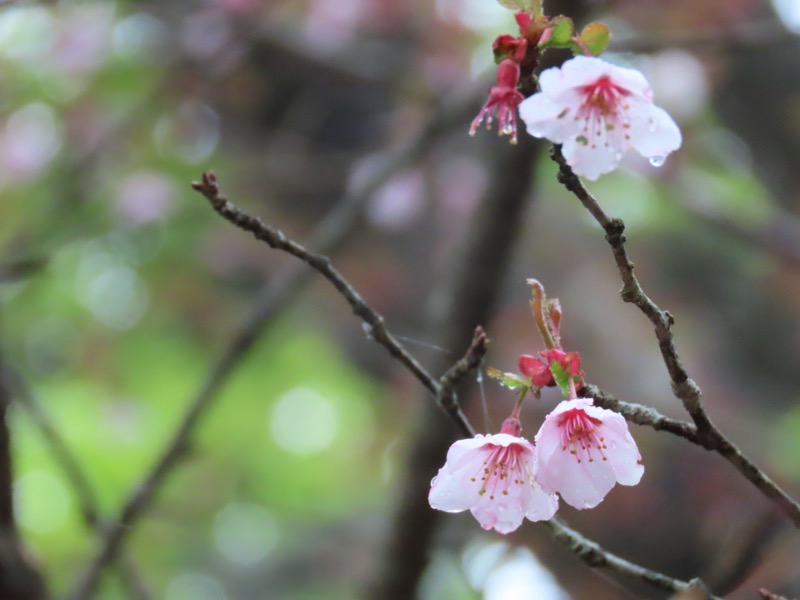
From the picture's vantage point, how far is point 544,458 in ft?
2.02

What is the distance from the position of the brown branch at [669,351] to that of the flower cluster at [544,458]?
49 mm

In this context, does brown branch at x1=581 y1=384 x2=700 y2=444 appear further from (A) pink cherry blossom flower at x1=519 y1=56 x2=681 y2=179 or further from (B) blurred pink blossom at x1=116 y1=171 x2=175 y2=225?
(B) blurred pink blossom at x1=116 y1=171 x2=175 y2=225

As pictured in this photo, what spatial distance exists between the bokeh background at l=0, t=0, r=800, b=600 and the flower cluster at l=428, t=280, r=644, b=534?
1.68 metres

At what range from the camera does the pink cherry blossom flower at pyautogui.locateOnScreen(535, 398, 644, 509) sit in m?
0.61

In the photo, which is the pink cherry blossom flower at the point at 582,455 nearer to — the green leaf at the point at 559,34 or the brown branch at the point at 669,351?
the brown branch at the point at 669,351

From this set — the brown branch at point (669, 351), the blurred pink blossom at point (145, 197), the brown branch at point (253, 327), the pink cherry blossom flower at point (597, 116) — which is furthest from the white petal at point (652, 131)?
the blurred pink blossom at point (145, 197)

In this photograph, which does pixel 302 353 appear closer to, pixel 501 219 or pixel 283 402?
pixel 283 402

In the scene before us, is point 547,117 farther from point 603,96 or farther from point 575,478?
point 575,478

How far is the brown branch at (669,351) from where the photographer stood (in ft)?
1.72

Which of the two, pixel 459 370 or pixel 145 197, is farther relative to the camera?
pixel 145 197

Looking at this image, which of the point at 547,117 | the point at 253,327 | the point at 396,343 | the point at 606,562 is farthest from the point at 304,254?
the point at 253,327

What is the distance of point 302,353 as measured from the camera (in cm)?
344

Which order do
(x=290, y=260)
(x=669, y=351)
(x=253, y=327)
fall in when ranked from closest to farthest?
1. (x=669, y=351)
2. (x=253, y=327)
3. (x=290, y=260)

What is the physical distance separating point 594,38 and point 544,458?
0.30 metres
